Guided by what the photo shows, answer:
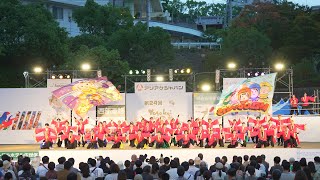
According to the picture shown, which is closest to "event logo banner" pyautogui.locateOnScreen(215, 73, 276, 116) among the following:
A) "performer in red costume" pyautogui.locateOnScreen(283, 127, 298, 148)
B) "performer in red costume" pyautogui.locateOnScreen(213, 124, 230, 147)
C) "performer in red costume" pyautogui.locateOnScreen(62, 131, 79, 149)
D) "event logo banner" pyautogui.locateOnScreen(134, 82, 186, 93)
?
"performer in red costume" pyautogui.locateOnScreen(213, 124, 230, 147)

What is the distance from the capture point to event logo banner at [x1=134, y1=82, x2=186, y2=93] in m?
26.9

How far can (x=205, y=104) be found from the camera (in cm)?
2695

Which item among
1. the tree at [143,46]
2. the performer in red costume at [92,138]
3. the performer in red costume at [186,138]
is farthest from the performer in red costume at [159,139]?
the tree at [143,46]

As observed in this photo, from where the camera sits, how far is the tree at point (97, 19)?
143 ft

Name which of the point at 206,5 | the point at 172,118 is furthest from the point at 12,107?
the point at 206,5

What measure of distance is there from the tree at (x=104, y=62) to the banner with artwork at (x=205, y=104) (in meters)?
8.78

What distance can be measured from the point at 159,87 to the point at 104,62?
8608 millimetres

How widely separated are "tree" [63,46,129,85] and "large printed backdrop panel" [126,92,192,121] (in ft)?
25.9

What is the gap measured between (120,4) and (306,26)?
782 inches

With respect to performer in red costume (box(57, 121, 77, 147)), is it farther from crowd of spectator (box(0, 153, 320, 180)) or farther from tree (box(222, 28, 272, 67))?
tree (box(222, 28, 272, 67))

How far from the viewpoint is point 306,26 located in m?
42.8

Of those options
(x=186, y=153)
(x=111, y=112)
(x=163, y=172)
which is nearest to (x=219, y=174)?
(x=163, y=172)

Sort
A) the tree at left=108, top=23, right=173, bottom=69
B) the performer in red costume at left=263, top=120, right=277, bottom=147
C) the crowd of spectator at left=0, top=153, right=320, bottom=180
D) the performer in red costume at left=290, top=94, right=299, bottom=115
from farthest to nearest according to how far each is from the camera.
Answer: the tree at left=108, top=23, right=173, bottom=69
the performer in red costume at left=290, top=94, right=299, bottom=115
the performer in red costume at left=263, top=120, right=277, bottom=147
the crowd of spectator at left=0, top=153, right=320, bottom=180

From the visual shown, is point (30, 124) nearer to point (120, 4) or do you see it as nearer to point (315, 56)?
point (315, 56)
